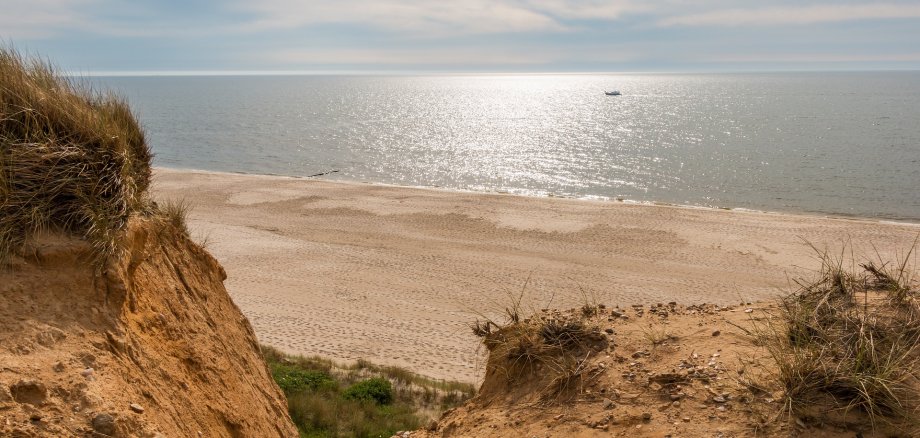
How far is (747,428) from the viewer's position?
5.16 metres

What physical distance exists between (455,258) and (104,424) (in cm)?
2309

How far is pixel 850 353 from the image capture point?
529cm

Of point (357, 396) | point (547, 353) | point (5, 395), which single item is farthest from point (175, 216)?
point (357, 396)

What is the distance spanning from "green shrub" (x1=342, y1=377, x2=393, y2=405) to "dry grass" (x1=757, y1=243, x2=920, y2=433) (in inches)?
326

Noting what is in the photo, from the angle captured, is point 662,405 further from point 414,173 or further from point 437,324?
point 414,173

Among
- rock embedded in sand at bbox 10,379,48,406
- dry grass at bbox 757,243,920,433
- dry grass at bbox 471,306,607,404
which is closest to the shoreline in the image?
dry grass at bbox 471,306,607,404

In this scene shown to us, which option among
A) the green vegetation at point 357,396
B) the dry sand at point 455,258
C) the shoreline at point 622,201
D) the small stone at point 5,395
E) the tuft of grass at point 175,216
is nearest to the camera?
the small stone at point 5,395

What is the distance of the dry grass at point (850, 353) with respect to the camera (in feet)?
16.3

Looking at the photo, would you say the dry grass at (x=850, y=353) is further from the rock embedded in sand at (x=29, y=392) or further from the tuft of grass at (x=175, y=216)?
the tuft of grass at (x=175, y=216)

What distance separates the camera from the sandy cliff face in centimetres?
434

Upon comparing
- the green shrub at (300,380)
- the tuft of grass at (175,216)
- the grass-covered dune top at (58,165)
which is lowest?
the green shrub at (300,380)

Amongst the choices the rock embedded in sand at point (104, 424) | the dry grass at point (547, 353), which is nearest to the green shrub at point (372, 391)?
the dry grass at point (547, 353)

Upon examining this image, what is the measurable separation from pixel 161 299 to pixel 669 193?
4308 centimetres

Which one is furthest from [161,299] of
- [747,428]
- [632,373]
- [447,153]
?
[447,153]
